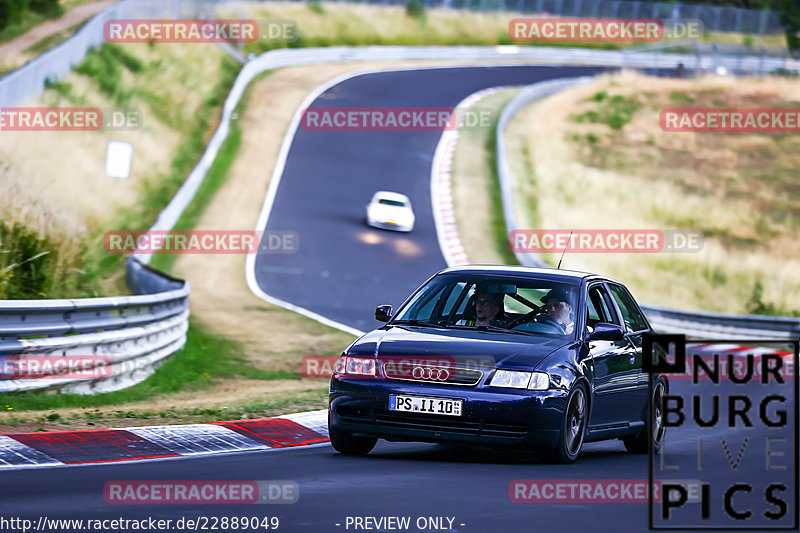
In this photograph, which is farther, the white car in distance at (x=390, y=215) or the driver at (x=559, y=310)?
the white car in distance at (x=390, y=215)

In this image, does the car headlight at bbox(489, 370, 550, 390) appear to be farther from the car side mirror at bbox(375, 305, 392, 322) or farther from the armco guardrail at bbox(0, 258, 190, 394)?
the armco guardrail at bbox(0, 258, 190, 394)

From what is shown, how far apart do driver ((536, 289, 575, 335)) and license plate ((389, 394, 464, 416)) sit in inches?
55.6

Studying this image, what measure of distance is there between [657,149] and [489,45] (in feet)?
66.4

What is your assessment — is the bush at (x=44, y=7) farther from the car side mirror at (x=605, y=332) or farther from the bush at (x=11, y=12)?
the car side mirror at (x=605, y=332)

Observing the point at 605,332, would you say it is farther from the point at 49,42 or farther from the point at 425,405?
the point at 49,42

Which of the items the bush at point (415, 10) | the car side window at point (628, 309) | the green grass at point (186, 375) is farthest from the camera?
the bush at point (415, 10)

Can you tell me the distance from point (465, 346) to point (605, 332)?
Answer: 4.24ft

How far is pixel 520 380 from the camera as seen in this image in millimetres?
9438

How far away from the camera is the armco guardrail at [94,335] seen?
12.4m

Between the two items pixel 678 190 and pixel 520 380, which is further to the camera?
pixel 678 190

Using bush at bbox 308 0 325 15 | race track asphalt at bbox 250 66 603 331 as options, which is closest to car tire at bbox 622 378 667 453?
race track asphalt at bbox 250 66 603 331

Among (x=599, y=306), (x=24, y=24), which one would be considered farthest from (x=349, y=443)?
(x=24, y=24)

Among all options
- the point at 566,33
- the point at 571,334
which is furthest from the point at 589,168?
the point at 571,334

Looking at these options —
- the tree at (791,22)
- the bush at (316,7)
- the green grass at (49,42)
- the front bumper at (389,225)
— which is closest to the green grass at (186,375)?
the front bumper at (389,225)
